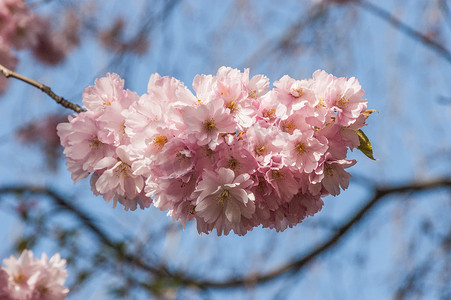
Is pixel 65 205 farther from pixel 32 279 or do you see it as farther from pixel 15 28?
pixel 32 279

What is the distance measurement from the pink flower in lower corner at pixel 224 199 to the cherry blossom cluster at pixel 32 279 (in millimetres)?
887

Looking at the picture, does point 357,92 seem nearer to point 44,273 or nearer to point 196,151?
point 196,151

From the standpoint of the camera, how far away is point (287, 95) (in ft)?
3.75

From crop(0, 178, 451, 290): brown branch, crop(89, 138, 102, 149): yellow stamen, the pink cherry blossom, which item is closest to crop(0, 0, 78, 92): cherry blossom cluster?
crop(0, 178, 451, 290): brown branch

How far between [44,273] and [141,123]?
0.97 meters

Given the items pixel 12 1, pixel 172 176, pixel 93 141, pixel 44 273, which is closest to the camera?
pixel 172 176

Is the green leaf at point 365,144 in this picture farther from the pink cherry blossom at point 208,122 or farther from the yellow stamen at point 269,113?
the pink cherry blossom at point 208,122

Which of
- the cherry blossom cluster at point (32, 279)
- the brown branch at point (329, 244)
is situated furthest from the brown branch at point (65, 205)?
the cherry blossom cluster at point (32, 279)

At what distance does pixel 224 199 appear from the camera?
1.14m

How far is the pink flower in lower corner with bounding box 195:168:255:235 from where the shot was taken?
3.56 ft

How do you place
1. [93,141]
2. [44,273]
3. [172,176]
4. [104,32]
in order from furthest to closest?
[104,32] → [44,273] → [93,141] → [172,176]

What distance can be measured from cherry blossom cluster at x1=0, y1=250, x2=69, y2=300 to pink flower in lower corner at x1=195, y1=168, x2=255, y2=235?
89 cm

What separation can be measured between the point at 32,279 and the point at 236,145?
1.08 metres

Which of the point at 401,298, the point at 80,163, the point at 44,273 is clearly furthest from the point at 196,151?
the point at 401,298
